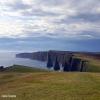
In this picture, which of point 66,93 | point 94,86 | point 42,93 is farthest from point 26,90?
point 94,86

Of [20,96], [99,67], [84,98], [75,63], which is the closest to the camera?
[84,98]

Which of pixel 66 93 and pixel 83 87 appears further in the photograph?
pixel 83 87

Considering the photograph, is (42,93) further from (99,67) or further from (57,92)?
(99,67)

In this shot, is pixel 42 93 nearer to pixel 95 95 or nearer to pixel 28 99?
pixel 28 99

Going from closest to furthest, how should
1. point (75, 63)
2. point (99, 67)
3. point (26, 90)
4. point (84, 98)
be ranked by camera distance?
point (84, 98)
point (26, 90)
point (99, 67)
point (75, 63)

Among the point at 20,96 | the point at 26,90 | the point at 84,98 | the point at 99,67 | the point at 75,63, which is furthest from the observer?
the point at 75,63

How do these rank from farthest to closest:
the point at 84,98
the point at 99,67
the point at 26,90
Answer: the point at 99,67, the point at 26,90, the point at 84,98

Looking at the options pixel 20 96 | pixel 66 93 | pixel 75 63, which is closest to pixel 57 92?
pixel 66 93

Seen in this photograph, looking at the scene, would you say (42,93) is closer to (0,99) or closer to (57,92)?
(57,92)

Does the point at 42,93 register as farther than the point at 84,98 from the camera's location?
Yes
